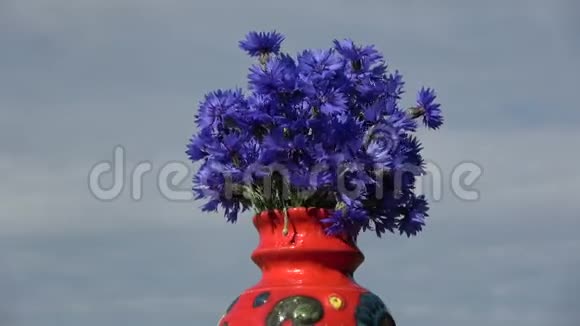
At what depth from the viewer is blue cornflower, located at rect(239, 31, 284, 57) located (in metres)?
14.3

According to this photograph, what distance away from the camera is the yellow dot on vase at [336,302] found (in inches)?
543

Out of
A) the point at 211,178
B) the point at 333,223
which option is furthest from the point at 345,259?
the point at 211,178

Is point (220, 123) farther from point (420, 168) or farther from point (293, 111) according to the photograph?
point (420, 168)

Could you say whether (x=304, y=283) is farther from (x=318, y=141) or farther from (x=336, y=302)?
(x=318, y=141)

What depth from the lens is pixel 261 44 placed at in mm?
14297

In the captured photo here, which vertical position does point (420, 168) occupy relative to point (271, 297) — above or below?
above

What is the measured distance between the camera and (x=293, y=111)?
14.0 meters

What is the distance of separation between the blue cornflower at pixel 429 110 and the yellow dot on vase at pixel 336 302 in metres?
1.75

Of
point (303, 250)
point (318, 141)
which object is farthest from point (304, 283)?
point (318, 141)

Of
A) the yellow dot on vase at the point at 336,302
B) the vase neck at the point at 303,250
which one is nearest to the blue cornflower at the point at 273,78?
the vase neck at the point at 303,250

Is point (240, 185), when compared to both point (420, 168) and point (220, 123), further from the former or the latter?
point (420, 168)

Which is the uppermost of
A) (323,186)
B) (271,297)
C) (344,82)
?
(344,82)

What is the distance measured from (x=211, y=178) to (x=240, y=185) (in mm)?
252

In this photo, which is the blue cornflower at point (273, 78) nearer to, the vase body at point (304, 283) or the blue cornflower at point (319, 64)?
the blue cornflower at point (319, 64)
